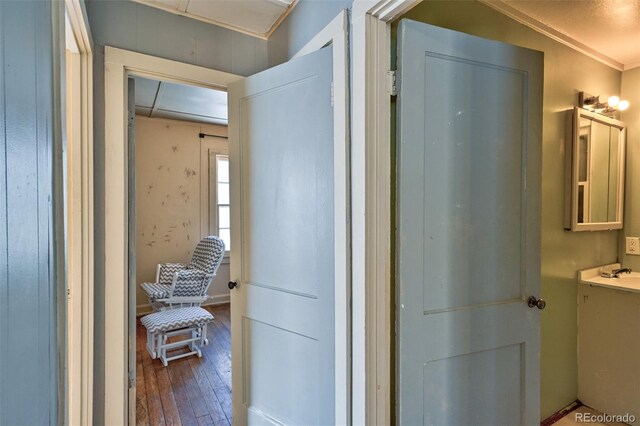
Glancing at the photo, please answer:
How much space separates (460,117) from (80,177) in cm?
171

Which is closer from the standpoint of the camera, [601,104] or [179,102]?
[601,104]

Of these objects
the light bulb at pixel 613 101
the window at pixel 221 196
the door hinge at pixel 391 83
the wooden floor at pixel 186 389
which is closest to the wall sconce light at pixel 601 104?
the light bulb at pixel 613 101

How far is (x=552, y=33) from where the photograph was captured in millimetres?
1927

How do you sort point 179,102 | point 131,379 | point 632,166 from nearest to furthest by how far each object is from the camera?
point 131,379 → point 632,166 → point 179,102

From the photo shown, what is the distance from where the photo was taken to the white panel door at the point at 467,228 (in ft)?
3.93

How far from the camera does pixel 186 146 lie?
14.0 ft

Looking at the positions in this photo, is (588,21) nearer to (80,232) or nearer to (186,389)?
(80,232)

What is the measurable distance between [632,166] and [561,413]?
1.80 meters

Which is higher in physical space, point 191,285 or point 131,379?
point 191,285

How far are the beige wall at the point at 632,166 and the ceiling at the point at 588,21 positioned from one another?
23cm

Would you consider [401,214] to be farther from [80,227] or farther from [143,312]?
[143,312]

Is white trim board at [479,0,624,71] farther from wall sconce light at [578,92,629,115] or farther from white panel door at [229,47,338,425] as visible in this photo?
white panel door at [229,47,338,425]

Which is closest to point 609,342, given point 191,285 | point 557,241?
point 557,241

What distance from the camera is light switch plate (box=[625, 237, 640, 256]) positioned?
225cm
